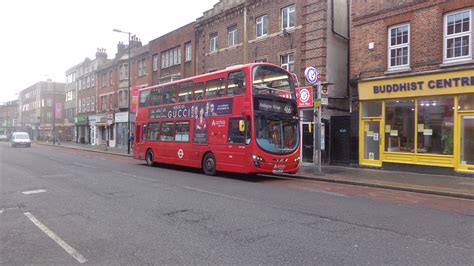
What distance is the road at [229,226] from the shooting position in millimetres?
4816

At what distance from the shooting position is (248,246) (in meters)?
5.18

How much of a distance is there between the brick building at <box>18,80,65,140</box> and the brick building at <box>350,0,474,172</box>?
194 ft

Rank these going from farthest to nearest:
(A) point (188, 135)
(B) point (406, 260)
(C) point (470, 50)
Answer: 1. (A) point (188, 135)
2. (C) point (470, 50)
3. (B) point (406, 260)

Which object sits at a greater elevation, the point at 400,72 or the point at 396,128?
the point at 400,72

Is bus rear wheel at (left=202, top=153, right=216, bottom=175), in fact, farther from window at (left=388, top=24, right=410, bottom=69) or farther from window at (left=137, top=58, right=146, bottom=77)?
window at (left=137, top=58, right=146, bottom=77)

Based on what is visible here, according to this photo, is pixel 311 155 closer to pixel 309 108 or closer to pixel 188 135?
pixel 309 108

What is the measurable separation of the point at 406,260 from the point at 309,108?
598 inches

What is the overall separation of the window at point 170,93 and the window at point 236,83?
13.5 ft

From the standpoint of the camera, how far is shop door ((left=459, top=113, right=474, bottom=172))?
13.2 metres

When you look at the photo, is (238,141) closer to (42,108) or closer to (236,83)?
(236,83)

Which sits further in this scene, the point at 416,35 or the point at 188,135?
the point at 188,135

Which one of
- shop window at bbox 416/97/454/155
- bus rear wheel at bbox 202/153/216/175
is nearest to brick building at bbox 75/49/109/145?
bus rear wheel at bbox 202/153/216/175

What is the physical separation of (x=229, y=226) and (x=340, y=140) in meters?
12.7

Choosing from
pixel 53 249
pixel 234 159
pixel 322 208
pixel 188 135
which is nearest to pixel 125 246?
pixel 53 249
